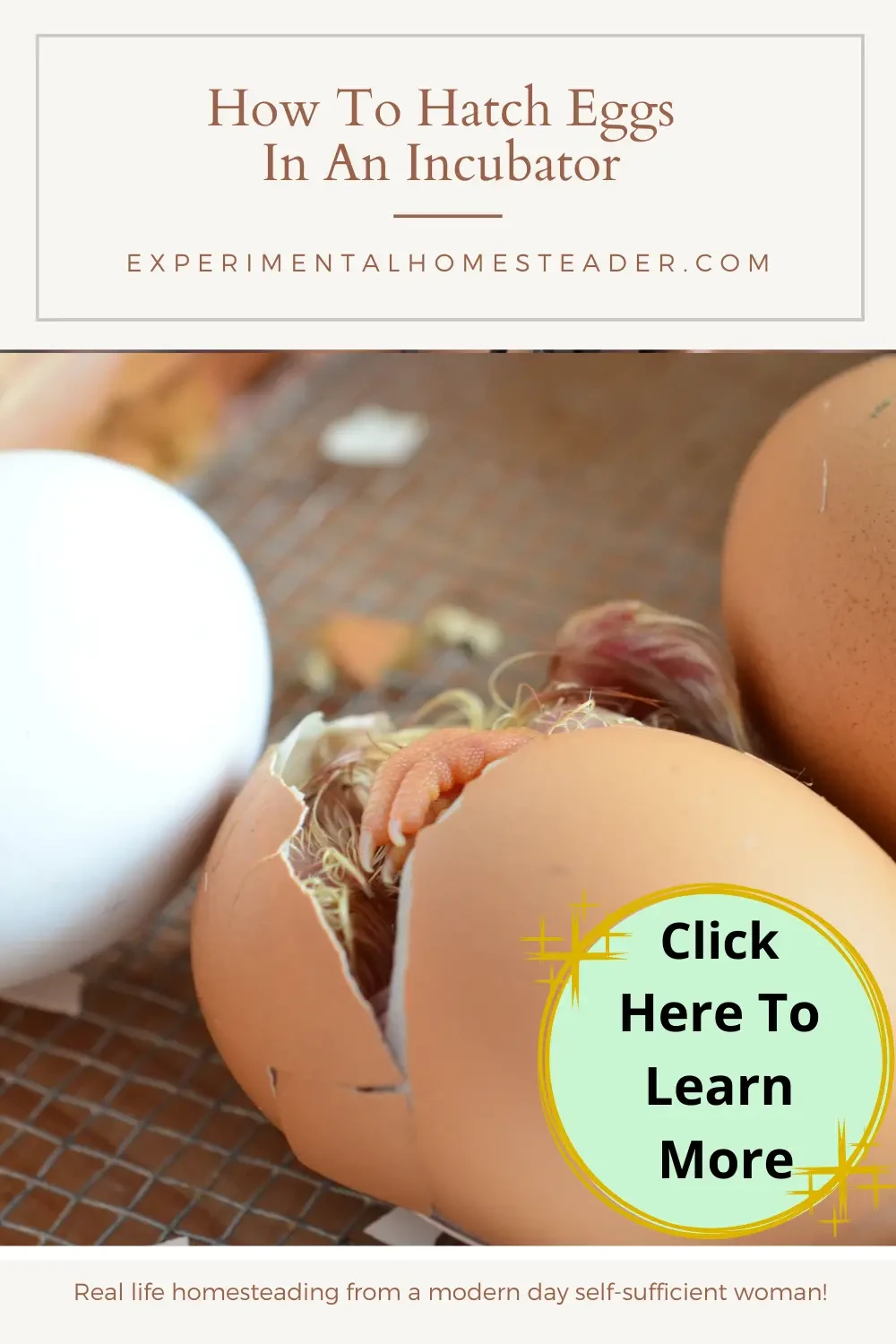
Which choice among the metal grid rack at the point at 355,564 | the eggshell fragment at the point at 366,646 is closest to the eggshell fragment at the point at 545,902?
the metal grid rack at the point at 355,564

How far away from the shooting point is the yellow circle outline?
17.0 inches

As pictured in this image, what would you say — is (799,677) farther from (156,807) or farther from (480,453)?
(480,453)

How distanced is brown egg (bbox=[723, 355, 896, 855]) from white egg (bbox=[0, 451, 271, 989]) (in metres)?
0.23

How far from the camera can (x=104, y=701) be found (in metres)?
0.51

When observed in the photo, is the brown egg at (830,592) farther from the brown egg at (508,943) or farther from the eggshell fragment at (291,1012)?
the eggshell fragment at (291,1012)

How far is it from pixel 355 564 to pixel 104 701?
1.25ft

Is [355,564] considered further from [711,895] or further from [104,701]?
[711,895]

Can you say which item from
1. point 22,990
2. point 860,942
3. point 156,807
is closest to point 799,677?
point 860,942

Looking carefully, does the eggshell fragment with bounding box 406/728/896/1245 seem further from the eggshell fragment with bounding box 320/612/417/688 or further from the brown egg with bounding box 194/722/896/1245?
the eggshell fragment with bounding box 320/612/417/688

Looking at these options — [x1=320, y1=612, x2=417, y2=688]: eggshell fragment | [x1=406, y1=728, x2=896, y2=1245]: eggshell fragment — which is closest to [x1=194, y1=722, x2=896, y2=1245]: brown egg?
[x1=406, y1=728, x2=896, y2=1245]: eggshell fragment
